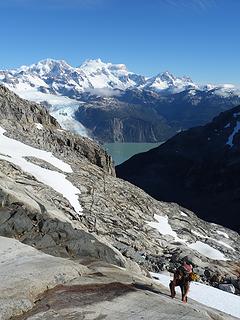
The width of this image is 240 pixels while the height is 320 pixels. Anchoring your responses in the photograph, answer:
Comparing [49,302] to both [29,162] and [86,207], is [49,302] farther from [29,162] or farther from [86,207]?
[29,162]

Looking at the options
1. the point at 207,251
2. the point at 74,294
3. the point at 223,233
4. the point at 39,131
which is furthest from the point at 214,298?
the point at 39,131

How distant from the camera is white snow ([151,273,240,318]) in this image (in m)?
29.6

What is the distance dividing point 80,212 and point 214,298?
22.7 meters

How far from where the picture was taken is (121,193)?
68.9 metres

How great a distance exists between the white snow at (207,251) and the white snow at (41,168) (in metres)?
16.6

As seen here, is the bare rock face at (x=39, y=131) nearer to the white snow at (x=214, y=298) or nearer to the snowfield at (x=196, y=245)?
the snowfield at (x=196, y=245)

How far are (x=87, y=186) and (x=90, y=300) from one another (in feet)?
139

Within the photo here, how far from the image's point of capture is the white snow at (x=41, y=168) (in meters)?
55.4

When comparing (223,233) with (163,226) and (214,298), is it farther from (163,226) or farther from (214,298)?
(214,298)

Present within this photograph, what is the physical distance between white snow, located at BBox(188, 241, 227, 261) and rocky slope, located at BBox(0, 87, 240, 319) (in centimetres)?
17

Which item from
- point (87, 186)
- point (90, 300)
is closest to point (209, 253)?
point (87, 186)

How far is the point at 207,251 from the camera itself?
6266 centimetres

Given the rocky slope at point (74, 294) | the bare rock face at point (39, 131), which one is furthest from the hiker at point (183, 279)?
the bare rock face at point (39, 131)

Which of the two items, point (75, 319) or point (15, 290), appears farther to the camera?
point (15, 290)
